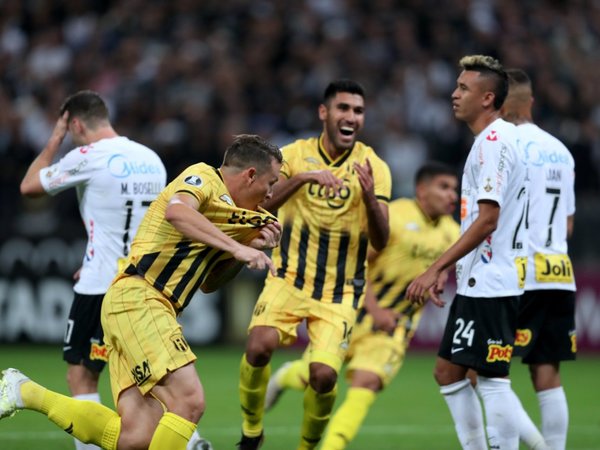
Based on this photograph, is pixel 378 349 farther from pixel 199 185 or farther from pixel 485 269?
pixel 199 185

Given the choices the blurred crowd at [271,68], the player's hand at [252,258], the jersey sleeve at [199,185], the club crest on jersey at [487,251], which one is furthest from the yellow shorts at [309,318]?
the blurred crowd at [271,68]

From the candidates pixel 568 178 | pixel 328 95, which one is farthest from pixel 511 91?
pixel 328 95

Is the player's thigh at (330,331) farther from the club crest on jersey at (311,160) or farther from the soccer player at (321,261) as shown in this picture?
the club crest on jersey at (311,160)

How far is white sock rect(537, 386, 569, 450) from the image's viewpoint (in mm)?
7996

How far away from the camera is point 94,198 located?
326 inches

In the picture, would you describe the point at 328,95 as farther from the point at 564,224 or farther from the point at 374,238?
the point at 564,224

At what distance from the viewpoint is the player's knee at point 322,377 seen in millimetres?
7980

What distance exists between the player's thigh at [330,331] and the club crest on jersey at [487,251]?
1441 millimetres

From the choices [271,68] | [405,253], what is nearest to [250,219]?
[405,253]

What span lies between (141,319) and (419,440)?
→ 3.64m

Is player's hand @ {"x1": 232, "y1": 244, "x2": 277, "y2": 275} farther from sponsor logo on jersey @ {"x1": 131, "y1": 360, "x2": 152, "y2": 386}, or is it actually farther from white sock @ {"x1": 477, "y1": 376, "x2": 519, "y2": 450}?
white sock @ {"x1": 477, "y1": 376, "x2": 519, "y2": 450}

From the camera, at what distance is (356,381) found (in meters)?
9.15

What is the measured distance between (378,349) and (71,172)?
2.85 m

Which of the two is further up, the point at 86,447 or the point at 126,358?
the point at 126,358
